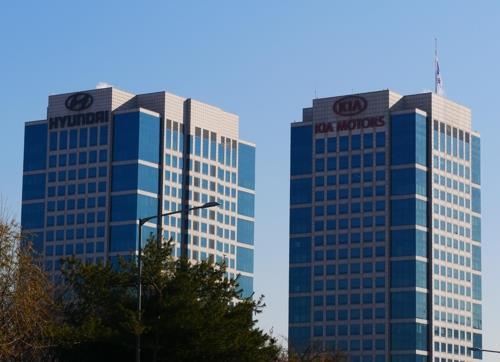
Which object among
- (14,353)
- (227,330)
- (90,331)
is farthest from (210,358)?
(14,353)

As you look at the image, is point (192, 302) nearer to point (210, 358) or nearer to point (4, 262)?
point (210, 358)

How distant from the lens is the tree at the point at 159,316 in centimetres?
8019

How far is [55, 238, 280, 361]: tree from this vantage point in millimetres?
80188

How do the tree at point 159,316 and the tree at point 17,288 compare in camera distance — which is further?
the tree at point 159,316

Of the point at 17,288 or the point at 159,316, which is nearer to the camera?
the point at 17,288

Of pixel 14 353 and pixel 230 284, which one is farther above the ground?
pixel 230 284

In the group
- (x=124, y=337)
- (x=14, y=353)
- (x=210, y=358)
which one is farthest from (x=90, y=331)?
(x=14, y=353)

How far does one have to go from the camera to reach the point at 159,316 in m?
80.8

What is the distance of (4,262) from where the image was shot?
201 ft

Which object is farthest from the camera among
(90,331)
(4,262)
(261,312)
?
(261,312)

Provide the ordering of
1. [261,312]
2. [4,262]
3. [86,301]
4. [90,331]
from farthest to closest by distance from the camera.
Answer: [261,312] < [86,301] < [90,331] < [4,262]

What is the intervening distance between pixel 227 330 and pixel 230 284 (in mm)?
5178

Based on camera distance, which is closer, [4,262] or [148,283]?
[4,262]

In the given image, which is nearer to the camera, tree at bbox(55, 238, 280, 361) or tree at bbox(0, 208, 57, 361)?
tree at bbox(0, 208, 57, 361)
